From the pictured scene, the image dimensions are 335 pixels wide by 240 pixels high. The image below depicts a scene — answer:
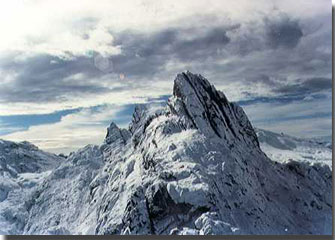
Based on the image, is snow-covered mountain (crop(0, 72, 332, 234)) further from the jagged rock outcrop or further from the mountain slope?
the mountain slope

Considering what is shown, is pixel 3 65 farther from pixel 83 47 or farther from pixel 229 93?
pixel 229 93

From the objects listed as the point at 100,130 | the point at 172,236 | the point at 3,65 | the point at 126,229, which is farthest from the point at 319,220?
the point at 3,65

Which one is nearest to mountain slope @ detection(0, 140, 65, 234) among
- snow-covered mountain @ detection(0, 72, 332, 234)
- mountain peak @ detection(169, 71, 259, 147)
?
snow-covered mountain @ detection(0, 72, 332, 234)

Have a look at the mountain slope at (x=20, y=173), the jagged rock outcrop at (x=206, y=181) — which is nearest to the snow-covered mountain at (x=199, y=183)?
the jagged rock outcrop at (x=206, y=181)

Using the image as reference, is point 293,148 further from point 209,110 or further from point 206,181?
point 206,181

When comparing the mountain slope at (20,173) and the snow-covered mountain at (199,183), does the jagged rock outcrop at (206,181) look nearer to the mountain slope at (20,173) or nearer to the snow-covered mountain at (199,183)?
the snow-covered mountain at (199,183)
